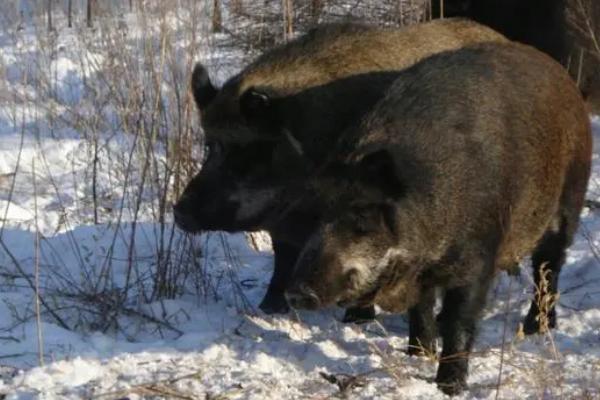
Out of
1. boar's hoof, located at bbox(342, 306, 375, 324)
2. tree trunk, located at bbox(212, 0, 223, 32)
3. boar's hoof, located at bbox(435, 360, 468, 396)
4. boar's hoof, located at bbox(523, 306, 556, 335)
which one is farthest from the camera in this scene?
tree trunk, located at bbox(212, 0, 223, 32)

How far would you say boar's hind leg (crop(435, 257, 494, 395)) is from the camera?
4934 millimetres

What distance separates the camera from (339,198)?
4641 mm

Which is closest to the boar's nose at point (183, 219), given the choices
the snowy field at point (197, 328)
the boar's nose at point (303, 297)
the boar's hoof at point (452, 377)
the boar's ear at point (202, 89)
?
the snowy field at point (197, 328)

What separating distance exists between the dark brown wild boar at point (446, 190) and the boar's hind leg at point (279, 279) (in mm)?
917

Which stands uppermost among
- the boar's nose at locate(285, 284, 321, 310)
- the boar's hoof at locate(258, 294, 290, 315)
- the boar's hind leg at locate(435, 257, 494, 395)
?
the boar's nose at locate(285, 284, 321, 310)

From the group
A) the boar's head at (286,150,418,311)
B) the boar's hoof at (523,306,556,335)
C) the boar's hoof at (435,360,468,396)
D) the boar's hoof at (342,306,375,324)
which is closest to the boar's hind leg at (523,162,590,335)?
the boar's hoof at (523,306,556,335)

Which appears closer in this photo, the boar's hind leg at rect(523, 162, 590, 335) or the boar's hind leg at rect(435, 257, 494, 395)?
the boar's hind leg at rect(435, 257, 494, 395)

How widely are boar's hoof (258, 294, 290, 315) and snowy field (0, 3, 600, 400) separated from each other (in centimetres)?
9

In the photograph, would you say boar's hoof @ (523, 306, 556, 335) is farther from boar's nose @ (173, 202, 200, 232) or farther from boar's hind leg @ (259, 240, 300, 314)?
boar's nose @ (173, 202, 200, 232)

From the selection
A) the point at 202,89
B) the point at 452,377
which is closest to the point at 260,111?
the point at 202,89

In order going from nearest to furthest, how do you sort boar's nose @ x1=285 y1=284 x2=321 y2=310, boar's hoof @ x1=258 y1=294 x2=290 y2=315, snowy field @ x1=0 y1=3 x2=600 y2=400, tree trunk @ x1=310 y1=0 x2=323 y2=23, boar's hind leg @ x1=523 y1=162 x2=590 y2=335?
boar's nose @ x1=285 y1=284 x2=321 y2=310, snowy field @ x1=0 y1=3 x2=600 y2=400, boar's hind leg @ x1=523 y1=162 x2=590 y2=335, boar's hoof @ x1=258 y1=294 x2=290 y2=315, tree trunk @ x1=310 y1=0 x2=323 y2=23

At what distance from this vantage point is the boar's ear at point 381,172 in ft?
15.0

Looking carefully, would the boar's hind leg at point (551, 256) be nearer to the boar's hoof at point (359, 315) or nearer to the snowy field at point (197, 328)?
the snowy field at point (197, 328)

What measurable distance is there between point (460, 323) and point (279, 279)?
1415 millimetres
